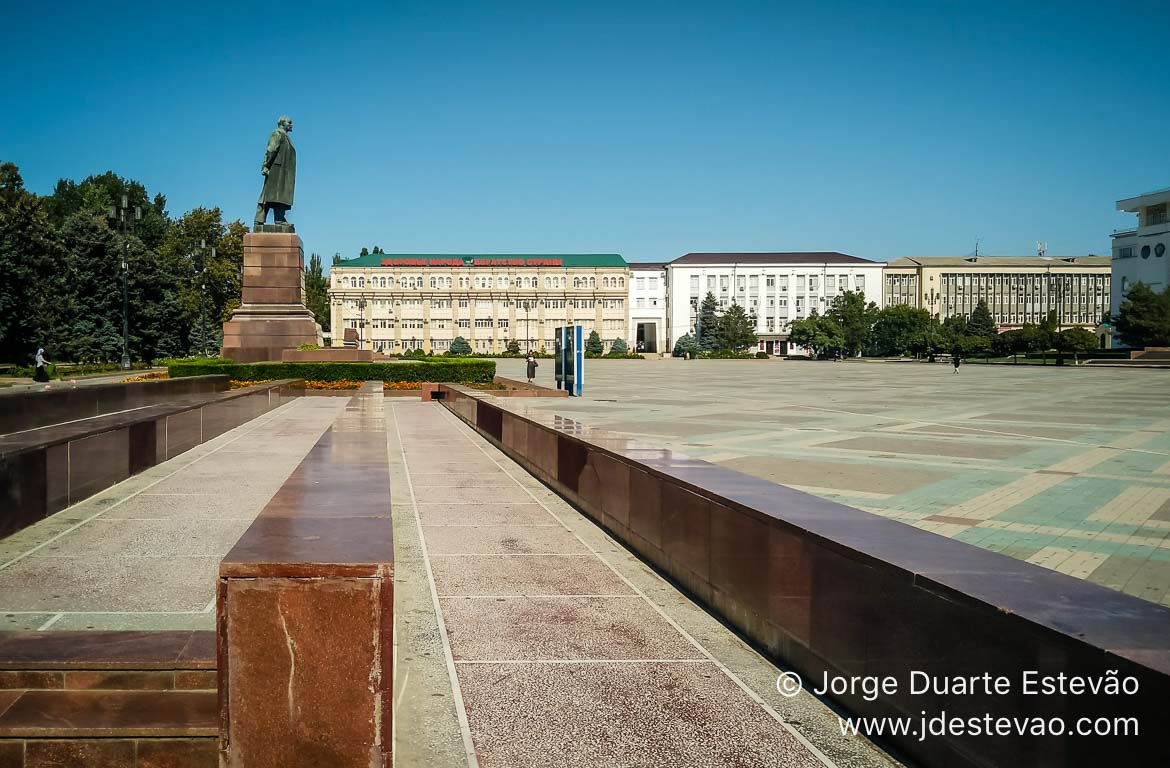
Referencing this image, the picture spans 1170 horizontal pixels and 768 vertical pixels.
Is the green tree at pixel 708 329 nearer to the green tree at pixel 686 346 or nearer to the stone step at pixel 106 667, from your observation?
the green tree at pixel 686 346

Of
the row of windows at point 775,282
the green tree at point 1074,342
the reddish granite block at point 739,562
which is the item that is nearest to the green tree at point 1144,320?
the green tree at point 1074,342

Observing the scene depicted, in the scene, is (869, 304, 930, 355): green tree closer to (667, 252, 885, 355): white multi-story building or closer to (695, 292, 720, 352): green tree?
(695, 292, 720, 352): green tree

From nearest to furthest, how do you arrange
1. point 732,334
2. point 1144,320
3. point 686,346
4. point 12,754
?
point 12,754 < point 1144,320 < point 686,346 < point 732,334

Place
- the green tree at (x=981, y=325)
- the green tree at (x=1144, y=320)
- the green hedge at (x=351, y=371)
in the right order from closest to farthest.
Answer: the green hedge at (x=351, y=371)
the green tree at (x=1144, y=320)
the green tree at (x=981, y=325)

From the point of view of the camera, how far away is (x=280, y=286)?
98.2 feet

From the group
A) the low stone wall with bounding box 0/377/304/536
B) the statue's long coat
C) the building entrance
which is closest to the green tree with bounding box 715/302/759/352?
the building entrance

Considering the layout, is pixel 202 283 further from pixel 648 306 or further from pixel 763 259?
pixel 763 259

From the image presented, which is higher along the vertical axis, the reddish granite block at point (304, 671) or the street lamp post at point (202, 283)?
the street lamp post at point (202, 283)

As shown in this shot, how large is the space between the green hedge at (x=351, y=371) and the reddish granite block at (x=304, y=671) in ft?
83.7

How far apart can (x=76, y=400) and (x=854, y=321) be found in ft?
342

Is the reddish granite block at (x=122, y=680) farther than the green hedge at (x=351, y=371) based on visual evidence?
No

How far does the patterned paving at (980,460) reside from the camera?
6.93 meters

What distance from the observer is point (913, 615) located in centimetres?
321

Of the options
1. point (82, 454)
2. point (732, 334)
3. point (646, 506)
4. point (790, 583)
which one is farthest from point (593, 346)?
point (790, 583)
